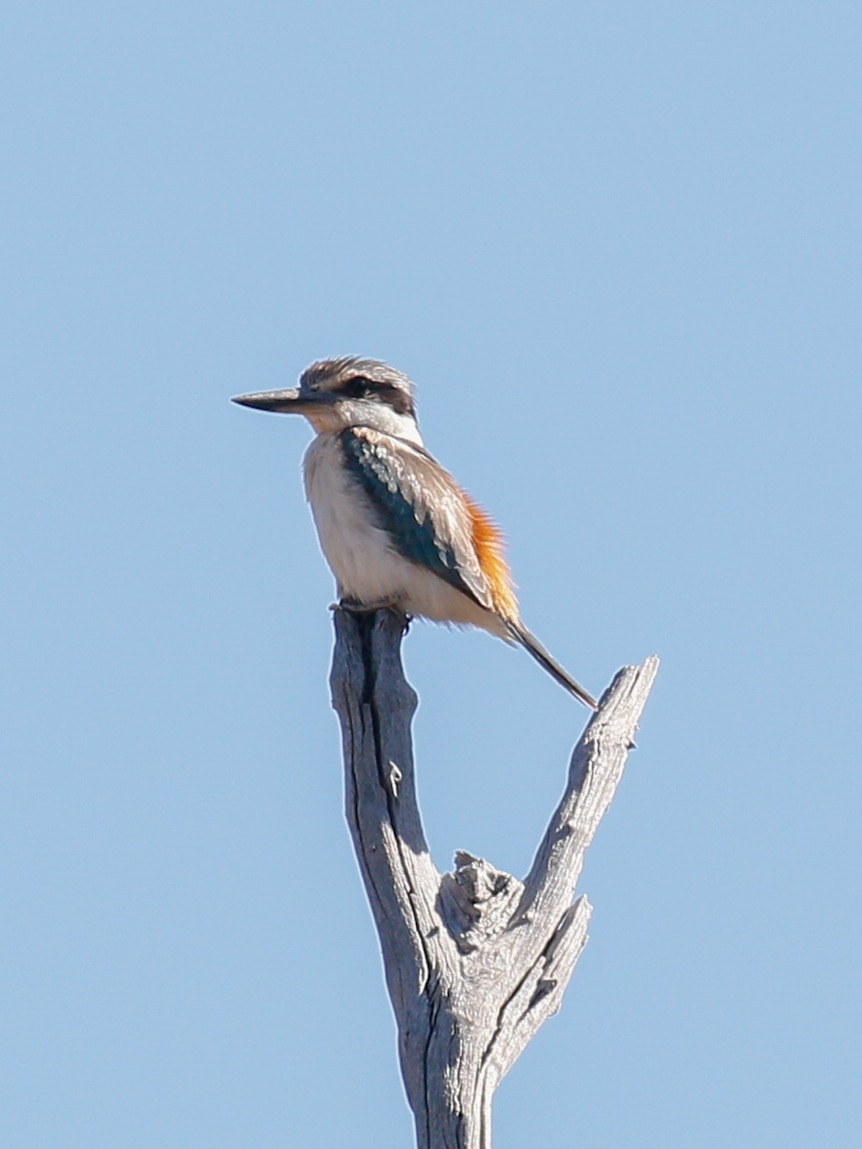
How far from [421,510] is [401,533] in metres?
0.17

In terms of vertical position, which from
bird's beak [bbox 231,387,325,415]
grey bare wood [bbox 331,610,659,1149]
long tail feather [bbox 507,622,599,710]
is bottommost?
grey bare wood [bbox 331,610,659,1149]

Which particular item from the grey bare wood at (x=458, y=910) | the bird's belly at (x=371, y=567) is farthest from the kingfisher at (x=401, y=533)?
the grey bare wood at (x=458, y=910)

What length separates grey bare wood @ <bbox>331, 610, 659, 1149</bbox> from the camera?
21.0ft

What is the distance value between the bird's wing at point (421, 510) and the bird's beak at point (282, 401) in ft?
1.23

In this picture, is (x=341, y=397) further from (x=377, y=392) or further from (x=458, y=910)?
(x=458, y=910)

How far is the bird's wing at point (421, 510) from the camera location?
8.47 m

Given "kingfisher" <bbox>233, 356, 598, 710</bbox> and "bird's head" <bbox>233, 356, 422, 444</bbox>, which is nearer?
"kingfisher" <bbox>233, 356, 598, 710</bbox>

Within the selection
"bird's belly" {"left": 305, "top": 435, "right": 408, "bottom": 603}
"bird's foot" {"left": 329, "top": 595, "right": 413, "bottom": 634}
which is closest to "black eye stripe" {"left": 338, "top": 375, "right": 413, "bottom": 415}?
"bird's belly" {"left": 305, "top": 435, "right": 408, "bottom": 603}

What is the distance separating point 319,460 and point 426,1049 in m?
3.39

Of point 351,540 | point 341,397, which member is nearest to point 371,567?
point 351,540

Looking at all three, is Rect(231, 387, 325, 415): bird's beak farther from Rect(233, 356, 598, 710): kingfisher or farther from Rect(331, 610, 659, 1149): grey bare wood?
Answer: Rect(331, 610, 659, 1149): grey bare wood

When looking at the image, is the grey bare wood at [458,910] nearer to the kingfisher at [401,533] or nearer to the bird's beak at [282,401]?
the kingfisher at [401,533]

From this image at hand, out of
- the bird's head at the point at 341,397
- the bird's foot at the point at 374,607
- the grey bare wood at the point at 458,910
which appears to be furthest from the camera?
the bird's head at the point at 341,397

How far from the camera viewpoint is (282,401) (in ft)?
30.0
